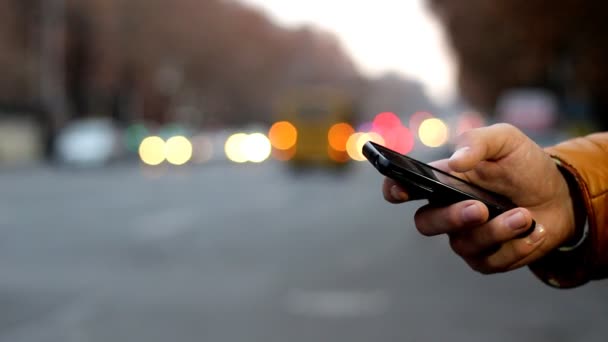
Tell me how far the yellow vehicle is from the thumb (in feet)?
114

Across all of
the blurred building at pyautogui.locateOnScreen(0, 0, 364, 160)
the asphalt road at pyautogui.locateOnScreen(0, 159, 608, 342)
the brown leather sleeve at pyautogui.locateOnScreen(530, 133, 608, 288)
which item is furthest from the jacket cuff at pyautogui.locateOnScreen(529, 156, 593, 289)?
the blurred building at pyautogui.locateOnScreen(0, 0, 364, 160)

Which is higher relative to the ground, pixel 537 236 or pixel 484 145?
pixel 484 145

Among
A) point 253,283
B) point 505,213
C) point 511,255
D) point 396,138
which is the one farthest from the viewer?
point 396,138

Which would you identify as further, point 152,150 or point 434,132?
point 434,132

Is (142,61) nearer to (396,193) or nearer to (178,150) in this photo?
(178,150)

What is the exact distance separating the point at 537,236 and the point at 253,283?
886 centimetres

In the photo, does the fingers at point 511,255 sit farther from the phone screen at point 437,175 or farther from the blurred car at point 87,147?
the blurred car at point 87,147

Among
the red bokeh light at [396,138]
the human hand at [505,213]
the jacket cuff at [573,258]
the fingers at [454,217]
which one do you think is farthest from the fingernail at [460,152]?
the red bokeh light at [396,138]

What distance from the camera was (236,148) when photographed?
2197 inches

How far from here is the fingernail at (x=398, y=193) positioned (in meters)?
2.50

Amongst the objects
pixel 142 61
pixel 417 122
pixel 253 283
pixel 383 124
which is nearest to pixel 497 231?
pixel 253 283

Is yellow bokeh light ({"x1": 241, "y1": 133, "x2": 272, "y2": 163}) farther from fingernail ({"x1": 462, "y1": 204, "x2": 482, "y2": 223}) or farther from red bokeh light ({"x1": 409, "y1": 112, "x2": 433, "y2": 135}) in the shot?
fingernail ({"x1": 462, "y1": 204, "x2": 482, "y2": 223})

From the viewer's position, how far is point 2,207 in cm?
2164

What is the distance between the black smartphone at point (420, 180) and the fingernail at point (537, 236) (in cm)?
10
